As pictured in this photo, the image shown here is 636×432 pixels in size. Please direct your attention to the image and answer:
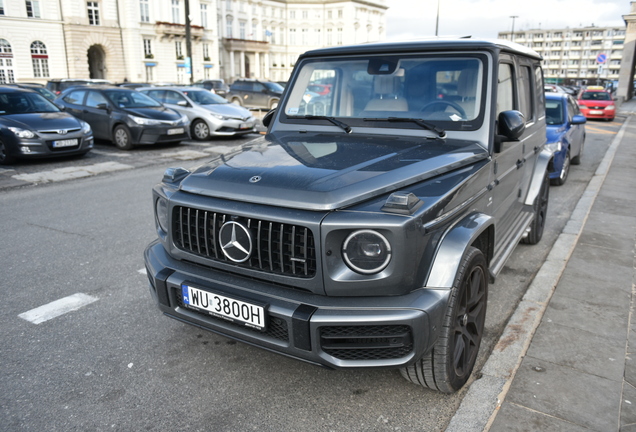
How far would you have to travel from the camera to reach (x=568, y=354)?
3.28 meters

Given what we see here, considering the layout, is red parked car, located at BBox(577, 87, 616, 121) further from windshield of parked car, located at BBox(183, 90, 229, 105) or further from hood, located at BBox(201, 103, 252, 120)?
windshield of parked car, located at BBox(183, 90, 229, 105)

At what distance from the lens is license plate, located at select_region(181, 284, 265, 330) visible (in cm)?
253

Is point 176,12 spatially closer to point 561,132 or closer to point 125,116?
point 125,116

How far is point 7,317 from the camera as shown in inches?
154

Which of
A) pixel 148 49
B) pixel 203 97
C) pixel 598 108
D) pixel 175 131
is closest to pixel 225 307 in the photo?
pixel 175 131

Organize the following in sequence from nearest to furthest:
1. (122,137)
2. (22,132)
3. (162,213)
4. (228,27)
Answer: (162,213), (22,132), (122,137), (228,27)

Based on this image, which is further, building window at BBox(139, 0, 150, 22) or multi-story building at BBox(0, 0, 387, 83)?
building window at BBox(139, 0, 150, 22)

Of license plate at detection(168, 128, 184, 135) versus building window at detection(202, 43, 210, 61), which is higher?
building window at detection(202, 43, 210, 61)

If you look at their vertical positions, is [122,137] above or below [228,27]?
below

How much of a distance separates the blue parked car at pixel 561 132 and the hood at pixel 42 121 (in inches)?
380

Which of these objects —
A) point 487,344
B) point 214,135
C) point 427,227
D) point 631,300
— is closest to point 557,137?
point 631,300

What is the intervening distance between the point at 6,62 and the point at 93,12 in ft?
35.8

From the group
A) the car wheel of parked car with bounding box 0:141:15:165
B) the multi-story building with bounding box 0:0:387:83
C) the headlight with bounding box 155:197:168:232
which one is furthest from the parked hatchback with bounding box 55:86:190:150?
the multi-story building with bounding box 0:0:387:83

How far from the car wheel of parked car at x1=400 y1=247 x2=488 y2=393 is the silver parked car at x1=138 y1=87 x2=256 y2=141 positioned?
1307cm
